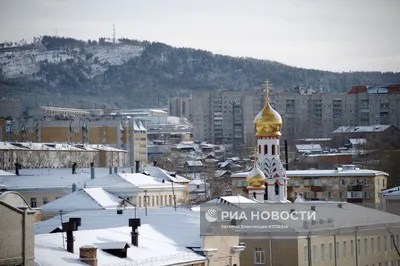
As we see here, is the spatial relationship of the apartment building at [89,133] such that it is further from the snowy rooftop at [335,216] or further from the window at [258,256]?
the window at [258,256]

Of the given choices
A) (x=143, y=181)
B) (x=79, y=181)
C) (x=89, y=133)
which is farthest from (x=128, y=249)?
(x=89, y=133)

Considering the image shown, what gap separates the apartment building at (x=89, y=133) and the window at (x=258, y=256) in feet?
401

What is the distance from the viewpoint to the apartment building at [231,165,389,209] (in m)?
99.9

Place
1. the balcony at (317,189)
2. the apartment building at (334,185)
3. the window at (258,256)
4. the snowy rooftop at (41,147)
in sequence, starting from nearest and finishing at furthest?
the window at (258,256) < the apartment building at (334,185) < the balcony at (317,189) < the snowy rooftop at (41,147)

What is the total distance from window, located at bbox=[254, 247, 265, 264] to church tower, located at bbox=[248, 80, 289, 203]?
72.7 ft

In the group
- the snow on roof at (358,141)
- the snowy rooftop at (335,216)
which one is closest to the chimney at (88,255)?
the snowy rooftop at (335,216)

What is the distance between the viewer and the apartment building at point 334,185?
99.9m

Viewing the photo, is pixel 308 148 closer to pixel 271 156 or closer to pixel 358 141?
pixel 358 141

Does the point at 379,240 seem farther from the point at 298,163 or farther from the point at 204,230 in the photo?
the point at 298,163

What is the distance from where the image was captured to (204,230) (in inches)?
1655

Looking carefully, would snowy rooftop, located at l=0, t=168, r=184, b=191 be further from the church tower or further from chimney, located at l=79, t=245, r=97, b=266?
chimney, located at l=79, t=245, r=97, b=266

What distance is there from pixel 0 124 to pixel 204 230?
155 m

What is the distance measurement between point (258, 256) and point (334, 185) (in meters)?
55.5

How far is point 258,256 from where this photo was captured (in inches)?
1875
